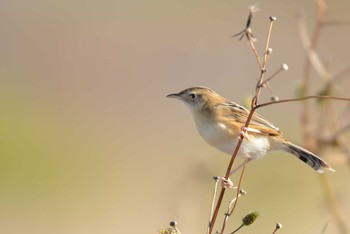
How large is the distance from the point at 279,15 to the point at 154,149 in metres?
5.45

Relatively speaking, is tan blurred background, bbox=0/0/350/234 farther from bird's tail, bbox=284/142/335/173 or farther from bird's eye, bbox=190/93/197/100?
bird's tail, bbox=284/142/335/173

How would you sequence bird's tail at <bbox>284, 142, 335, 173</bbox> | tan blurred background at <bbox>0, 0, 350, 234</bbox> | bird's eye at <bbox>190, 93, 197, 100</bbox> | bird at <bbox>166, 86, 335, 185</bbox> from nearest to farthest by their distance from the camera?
bird's tail at <bbox>284, 142, 335, 173</bbox> < bird at <bbox>166, 86, 335, 185</bbox> < bird's eye at <bbox>190, 93, 197, 100</bbox> < tan blurred background at <bbox>0, 0, 350, 234</bbox>

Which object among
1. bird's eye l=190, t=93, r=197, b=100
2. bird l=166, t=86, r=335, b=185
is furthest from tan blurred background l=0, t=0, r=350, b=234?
bird l=166, t=86, r=335, b=185

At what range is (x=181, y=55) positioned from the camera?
18.2 metres

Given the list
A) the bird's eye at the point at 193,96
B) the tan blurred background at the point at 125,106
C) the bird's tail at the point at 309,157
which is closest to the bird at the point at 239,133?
the bird's tail at the point at 309,157

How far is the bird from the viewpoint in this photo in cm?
459

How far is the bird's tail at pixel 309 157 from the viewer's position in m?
4.43

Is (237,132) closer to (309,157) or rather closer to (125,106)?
(309,157)

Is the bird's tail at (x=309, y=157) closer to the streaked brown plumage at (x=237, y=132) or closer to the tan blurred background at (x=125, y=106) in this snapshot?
the streaked brown plumage at (x=237, y=132)

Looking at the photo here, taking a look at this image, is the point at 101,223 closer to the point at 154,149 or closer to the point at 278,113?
the point at 154,149

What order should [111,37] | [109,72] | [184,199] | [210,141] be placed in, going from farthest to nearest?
[111,37], [109,72], [184,199], [210,141]

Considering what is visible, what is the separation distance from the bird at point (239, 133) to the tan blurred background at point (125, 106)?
4012mm

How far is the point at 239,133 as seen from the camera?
14.9 feet

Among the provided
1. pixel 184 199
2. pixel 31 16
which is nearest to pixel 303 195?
pixel 184 199
